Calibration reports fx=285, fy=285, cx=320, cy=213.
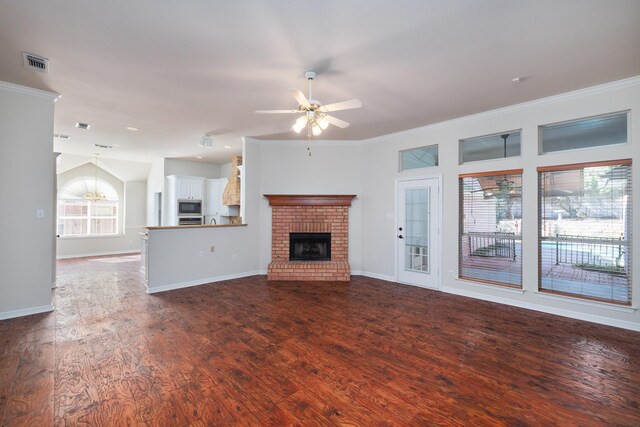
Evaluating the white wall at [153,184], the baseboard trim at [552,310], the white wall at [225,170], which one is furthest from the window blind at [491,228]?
the white wall at [153,184]

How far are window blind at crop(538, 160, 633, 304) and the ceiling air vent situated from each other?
5.74 metres

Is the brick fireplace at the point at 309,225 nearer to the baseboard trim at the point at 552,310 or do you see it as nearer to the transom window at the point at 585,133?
the baseboard trim at the point at 552,310

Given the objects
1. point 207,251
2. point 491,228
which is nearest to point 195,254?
point 207,251

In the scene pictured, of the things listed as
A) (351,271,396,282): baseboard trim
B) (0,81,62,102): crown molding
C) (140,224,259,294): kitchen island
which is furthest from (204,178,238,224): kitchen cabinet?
(0,81,62,102): crown molding

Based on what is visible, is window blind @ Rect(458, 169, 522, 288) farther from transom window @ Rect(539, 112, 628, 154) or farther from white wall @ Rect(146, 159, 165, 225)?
white wall @ Rect(146, 159, 165, 225)

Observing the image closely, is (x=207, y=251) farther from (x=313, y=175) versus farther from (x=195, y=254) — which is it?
(x=313, y=175)

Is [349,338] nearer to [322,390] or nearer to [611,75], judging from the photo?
[322,390]

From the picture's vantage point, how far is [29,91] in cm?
342

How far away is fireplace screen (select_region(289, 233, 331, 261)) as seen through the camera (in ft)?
19.4

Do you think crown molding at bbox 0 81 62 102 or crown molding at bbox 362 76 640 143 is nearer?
crown molding at bbox 362 76 640 143

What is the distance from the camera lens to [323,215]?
19.1ft

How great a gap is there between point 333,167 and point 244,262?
263cm

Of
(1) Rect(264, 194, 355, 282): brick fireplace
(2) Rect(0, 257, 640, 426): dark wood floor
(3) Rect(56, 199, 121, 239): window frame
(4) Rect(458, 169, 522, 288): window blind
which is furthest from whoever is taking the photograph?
(3) Rect(56, 199, 121, 239): window frame

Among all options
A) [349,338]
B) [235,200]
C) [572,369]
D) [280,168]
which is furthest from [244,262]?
[572,369]
